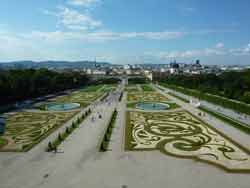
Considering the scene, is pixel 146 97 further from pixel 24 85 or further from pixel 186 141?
pixel 186 141

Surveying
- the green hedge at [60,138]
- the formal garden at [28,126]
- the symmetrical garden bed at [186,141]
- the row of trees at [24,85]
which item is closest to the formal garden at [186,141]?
the symmetrical garden bed at [186,141]

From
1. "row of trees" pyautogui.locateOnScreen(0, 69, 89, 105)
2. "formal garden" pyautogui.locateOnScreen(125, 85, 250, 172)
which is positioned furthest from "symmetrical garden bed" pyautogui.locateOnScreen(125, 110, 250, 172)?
"row of trees" pyautogui.locateOnScreen(0, 69, 89, 105)

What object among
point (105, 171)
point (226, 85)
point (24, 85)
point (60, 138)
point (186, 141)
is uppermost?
point (226, 85)

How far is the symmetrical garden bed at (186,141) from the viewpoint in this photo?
20.8m

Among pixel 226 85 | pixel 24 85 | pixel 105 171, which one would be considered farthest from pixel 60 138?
pixel 226 85

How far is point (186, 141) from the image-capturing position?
25828 millimetres

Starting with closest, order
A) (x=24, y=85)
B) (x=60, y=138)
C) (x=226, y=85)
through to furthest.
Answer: (x=60, y=138), (x=24, y=85), (x=226, y=85)

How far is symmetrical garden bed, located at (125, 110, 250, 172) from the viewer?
20.8 m

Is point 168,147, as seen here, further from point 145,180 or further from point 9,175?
point 9,175

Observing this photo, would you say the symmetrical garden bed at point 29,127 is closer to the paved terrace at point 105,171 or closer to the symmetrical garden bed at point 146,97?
the paved terrace at point 105,171

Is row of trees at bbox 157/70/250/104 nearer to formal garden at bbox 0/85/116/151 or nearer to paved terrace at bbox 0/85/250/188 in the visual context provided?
paved terrace at bbox 0/85/250/188

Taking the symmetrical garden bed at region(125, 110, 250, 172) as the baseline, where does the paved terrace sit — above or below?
below

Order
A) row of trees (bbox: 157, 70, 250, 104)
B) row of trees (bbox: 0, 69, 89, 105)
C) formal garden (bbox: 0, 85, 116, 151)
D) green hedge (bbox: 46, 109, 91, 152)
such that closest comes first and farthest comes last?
green hedge (bbox: 46, 109, 91, 152)
formal garden (bbox: 0, 85, 116, 151)
row of trees (bbox: 0, 69, 89, 105)
row of trees (bbox: 157, 70, 250, 104)

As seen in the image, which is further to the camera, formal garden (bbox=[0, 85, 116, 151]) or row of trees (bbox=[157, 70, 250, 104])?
row of trees (bbox=[157, 70, 250, 104])
